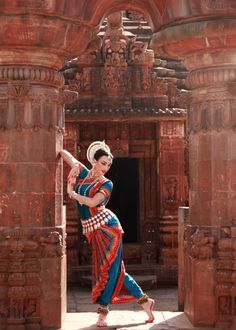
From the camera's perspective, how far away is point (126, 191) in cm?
1761

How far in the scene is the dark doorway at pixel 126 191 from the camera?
17500 millimetres

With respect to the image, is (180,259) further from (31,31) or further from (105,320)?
(31,31)

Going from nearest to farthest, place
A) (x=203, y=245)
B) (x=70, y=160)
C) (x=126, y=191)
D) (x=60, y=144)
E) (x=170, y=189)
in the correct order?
(x=203, y=245) < (x=70, y=160) < (x=60, y=144) < (x=170, y=189) < (x=126, y=191)

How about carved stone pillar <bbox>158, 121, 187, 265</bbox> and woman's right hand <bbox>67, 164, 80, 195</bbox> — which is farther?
carved stone pillar <bbox>158, 121, 187, 265</bbox>

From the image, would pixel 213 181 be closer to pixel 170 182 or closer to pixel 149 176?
pixel 170 182

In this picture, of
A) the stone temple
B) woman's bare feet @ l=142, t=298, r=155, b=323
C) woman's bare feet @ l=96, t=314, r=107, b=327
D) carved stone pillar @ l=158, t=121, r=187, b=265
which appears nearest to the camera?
the stone temple

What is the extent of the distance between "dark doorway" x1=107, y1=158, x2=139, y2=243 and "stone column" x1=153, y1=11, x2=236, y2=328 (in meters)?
8.50

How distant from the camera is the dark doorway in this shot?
1750 centimetres

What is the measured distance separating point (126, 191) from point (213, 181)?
8800mm

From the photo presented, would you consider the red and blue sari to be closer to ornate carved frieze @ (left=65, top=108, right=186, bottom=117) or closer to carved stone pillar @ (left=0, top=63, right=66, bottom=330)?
carved stone pillar @ (left=0, top=63, right=66, bottom=330)

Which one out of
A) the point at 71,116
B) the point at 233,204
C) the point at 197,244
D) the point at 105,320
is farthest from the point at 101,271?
the point at 71,116

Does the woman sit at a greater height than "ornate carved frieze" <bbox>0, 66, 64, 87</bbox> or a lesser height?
lesser

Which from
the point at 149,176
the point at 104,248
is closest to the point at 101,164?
the point at 104,248

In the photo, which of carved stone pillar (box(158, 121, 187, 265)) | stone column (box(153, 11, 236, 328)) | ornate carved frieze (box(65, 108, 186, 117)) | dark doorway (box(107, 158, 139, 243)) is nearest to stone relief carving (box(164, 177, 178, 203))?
carved stone pillar (box(158, 121, 187, 265))
